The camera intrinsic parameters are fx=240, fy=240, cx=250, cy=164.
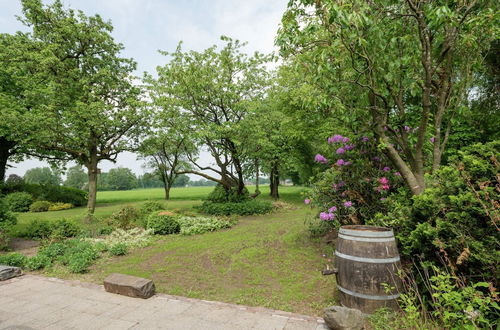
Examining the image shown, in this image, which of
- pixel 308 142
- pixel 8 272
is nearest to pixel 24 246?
pixel 8 272

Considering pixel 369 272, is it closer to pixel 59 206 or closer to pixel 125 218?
pixel 125 218

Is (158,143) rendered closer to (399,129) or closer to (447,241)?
(399,129)

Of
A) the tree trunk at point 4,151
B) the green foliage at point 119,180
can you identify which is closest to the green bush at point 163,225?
the tree trunk at point 4,151

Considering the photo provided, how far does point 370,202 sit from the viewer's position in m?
5.68

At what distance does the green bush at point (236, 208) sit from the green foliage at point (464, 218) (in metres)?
9.42

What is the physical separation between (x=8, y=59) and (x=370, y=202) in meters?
19.1

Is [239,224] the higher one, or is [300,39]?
[300,39]

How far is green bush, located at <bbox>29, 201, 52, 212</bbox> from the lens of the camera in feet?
53.6

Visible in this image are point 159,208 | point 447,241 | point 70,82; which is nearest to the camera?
point 447,241

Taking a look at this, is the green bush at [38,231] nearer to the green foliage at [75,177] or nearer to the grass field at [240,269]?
the grass field at [240,269]

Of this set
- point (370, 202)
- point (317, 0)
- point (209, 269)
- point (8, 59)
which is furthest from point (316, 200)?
point (8, 59)

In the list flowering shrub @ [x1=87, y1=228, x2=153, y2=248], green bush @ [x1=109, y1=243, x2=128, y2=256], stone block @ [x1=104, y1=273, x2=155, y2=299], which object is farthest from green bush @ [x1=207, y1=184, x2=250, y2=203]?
stone block @ [x1=104, y1=273, x2=155, y2=299]

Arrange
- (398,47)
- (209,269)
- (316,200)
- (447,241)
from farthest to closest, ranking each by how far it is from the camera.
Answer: (316,200)
(209,269)
(398,47)
(447,241)

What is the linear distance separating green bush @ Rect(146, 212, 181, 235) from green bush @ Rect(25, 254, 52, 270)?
10.9ft
